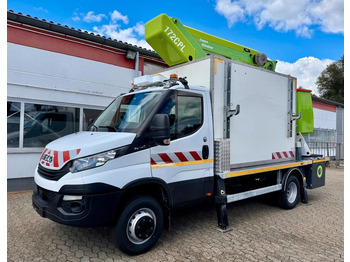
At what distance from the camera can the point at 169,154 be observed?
375cm

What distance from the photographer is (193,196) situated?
159 inches

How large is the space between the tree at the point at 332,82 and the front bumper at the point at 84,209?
1307 inches

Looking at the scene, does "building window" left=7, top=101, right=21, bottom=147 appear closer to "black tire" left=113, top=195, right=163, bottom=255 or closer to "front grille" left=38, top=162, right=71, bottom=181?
"front grille" left=38, top=162, right=71, bottom=181

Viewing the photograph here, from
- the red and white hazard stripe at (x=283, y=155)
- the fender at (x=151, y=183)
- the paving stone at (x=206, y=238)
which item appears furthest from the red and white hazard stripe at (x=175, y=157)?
the red and white hazard stripe at (x=283, y=155)

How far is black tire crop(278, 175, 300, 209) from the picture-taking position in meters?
5.71

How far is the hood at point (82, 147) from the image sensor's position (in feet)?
10.6

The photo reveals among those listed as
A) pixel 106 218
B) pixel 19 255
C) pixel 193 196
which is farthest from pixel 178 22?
pixel 19 255

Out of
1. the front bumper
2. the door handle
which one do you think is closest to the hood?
the front bumper

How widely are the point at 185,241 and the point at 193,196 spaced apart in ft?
A: 2.36

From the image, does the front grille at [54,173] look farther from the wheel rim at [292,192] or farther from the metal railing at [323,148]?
the metal railing at [323,148]

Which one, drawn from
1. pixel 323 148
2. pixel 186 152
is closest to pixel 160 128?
pixel 186 152

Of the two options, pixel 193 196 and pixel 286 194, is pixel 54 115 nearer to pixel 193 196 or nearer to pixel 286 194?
pixel 193 196

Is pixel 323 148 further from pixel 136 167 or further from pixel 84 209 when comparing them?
pixel 84 209

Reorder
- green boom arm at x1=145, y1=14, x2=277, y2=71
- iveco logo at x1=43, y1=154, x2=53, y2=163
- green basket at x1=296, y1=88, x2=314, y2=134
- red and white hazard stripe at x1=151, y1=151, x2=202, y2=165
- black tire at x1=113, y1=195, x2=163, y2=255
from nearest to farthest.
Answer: black tire at x1=113, y1=195, x2=163, y2=255
iveco logo at x1=43, y1=154, x2=53, y2=163
red and white hazard stripe at x1=151, y1=151, x2=202, y2=165
green boom arm at x1=145, y1=14, x2=277, y2=71
green basket at x1=296, y1=88, x2=314, y2=134
